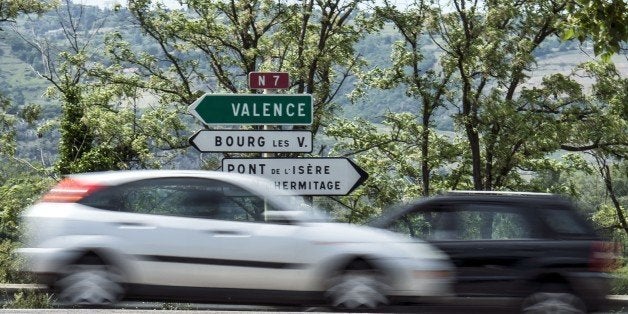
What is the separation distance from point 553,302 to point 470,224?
3.75 ft

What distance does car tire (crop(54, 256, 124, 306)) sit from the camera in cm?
1041

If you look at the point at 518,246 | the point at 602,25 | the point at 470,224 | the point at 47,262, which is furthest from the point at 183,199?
the point at 602,25

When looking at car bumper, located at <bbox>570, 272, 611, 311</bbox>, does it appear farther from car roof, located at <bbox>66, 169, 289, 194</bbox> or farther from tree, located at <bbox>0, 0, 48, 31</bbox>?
tree, located at <bbox>0, 0, 48, 31</bbox>

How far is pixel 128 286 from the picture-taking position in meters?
10.6

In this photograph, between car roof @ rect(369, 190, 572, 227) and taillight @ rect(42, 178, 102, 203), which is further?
car roof @ rect(369, 190, 572, 227)

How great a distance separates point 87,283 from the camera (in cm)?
1042

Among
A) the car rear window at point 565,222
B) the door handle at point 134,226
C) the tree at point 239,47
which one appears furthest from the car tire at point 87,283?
the tree at point 239,47

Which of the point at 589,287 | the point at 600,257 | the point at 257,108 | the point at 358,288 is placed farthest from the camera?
the point at 257,108

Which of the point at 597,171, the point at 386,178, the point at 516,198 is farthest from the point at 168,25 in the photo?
the point at 516,198

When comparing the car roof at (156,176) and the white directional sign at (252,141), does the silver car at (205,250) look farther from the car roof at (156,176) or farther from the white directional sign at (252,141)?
the white directional sign at (252,141)

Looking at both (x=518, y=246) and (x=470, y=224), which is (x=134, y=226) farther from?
(x=518, y=246)

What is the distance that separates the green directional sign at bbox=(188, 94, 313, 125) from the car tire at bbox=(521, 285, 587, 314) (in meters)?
5.32

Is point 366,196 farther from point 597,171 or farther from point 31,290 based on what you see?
point 31,290

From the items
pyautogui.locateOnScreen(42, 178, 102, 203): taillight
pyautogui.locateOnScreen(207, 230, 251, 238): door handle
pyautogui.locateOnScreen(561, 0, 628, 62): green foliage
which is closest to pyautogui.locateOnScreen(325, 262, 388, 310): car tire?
pyautogui.locateOnScreen(207, 230, 251, 238): door handle
